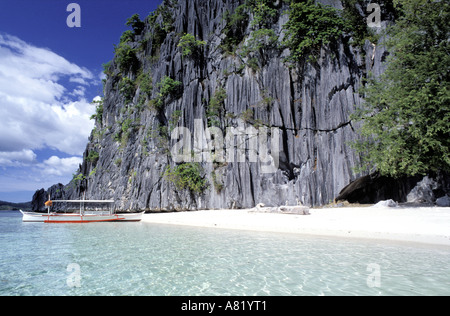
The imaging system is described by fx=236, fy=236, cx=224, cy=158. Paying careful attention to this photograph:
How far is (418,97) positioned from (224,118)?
18340mm

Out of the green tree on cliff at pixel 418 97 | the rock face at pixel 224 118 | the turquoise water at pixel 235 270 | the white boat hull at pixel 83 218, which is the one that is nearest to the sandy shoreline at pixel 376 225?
the turquoise water at pixel 235 270

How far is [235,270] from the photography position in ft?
19.6

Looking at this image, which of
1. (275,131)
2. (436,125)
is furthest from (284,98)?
(436,125)

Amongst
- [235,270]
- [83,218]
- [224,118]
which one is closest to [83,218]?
[83,218]

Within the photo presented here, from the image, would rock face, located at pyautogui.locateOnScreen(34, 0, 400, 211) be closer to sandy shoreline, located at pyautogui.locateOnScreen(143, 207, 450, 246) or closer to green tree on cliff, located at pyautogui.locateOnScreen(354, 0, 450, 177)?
green tree on cliff, located at pyautogui.locateOnScreen(354, 0, 450, 177)

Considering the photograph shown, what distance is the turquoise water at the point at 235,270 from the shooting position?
4.75 meters

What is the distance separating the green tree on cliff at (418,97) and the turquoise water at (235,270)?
7.40 m

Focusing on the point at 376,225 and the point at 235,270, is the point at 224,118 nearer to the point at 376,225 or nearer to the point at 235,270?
the point at 376,225

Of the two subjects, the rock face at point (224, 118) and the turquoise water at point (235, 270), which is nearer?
the turquoise water at point (235, 270)

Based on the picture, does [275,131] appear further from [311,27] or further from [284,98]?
[311,27]

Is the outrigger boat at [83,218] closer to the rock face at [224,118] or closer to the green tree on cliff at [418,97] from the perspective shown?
the rock face at [224,118]

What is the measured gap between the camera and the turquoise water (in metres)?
4.75
